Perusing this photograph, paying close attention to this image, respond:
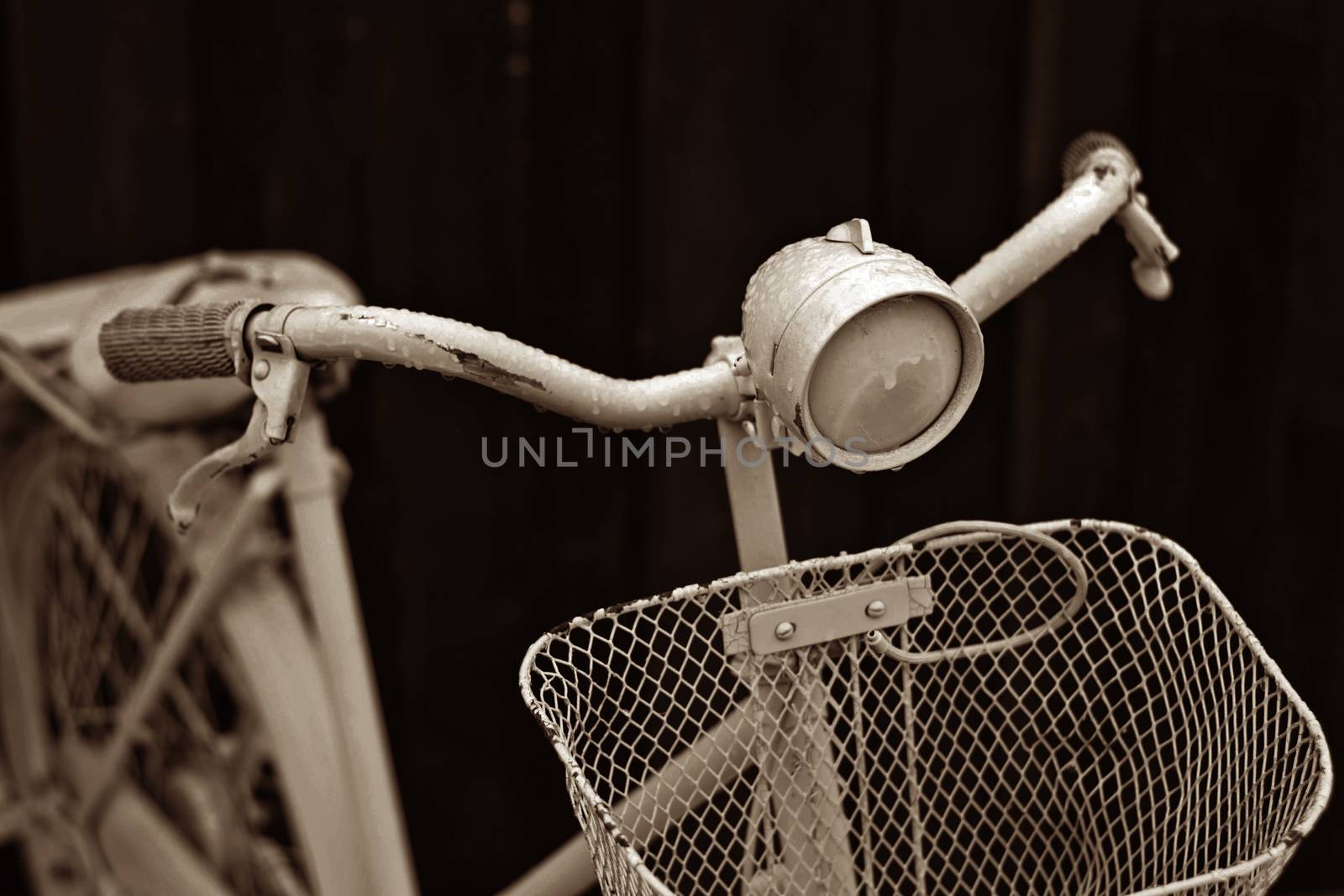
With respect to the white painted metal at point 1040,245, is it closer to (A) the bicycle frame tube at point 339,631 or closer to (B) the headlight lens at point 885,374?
(B) the headlight lens at point 885,374

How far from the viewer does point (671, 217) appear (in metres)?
1.49

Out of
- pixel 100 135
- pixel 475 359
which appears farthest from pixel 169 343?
pixel 100 135

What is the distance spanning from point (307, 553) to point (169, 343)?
265 mm

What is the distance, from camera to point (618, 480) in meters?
1.60

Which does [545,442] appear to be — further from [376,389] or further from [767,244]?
[767,244]

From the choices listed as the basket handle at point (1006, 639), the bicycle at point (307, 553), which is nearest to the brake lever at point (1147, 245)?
the bicycle at point (307, 553)

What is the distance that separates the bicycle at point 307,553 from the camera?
0.62 metres

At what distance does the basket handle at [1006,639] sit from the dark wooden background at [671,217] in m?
0.81

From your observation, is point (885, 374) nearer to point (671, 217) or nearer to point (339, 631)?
point (339, 631)

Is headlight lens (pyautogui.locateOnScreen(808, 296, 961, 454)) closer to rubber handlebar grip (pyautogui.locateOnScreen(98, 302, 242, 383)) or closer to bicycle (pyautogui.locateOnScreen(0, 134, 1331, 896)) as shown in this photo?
bicycle (pyautogui.locateOnScreen(0, 134, 1331, 896))

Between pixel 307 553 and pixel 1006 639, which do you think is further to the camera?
pixel 307 553

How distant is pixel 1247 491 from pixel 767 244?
0.73 m

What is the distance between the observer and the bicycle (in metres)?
0.62

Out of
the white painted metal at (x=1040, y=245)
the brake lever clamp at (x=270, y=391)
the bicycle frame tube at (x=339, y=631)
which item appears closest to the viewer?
the brake lever clamp at (x=270, y=391)
